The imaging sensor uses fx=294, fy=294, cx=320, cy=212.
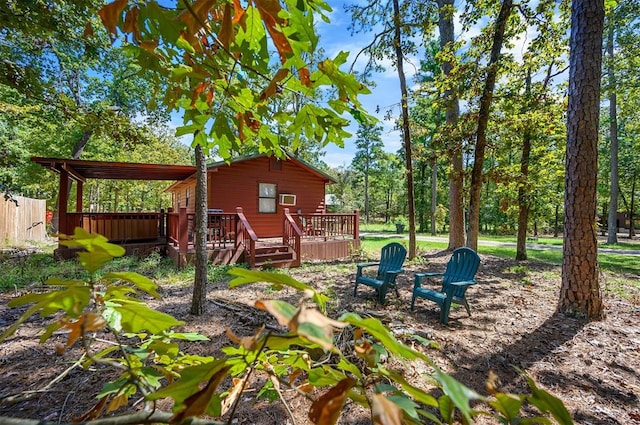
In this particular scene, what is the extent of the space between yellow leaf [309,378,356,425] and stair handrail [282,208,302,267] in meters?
7.65

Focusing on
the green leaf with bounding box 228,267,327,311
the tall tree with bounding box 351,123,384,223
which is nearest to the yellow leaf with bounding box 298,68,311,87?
the green leaf with bounding box 228,267,327,311

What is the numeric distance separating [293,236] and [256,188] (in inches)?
159

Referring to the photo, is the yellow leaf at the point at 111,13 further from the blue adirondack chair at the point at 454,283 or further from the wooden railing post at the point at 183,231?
the wooden railing post at the point at 183,231

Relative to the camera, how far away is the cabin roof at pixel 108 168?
8.09 metres

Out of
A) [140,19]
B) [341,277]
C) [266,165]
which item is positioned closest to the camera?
[140,19]

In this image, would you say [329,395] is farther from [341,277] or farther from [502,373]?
[341,277]

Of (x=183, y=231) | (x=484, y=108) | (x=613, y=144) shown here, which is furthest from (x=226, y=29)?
(x=613, y=144)

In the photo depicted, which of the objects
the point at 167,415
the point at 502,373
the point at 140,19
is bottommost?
the point at 502,373

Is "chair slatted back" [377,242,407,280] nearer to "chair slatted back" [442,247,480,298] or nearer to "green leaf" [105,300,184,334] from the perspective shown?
"chair slatted back" [442,247,480,298]

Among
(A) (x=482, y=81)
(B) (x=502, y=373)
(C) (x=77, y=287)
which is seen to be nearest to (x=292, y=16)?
(C) (x=77, y=287)

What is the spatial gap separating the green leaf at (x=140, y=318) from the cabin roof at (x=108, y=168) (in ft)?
31.5

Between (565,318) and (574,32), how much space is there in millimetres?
3931

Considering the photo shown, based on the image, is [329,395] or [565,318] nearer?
[329,395]

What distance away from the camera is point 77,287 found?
0.55 metres
